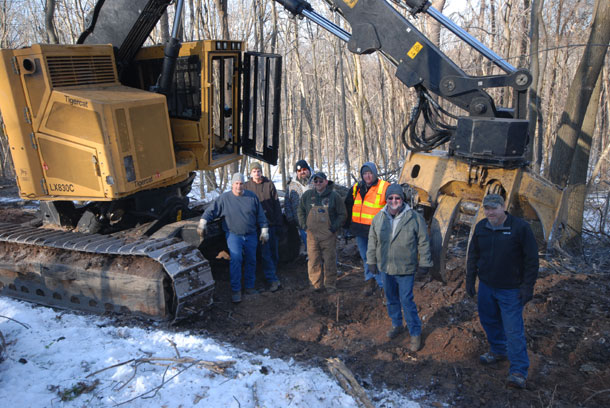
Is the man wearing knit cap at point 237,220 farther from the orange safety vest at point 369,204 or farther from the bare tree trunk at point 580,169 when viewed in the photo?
the bare tree trunk at point 580,169

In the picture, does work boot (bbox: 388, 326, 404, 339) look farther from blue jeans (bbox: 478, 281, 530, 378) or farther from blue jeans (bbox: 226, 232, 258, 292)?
blue jeans (bbox: 226, 232, 258, 292)

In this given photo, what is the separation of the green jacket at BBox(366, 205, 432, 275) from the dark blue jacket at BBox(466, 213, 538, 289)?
624mm

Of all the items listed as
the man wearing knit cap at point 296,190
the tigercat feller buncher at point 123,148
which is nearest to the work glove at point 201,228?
the tigercat feller buncher at point 123,148

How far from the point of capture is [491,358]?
4.25 metres

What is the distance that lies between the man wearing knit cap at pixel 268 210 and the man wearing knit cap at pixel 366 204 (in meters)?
1.06

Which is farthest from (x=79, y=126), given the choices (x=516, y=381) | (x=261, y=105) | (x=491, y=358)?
(x=516, y=381)

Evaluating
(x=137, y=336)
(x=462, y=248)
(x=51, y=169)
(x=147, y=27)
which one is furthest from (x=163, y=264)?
(x=462, y=248)

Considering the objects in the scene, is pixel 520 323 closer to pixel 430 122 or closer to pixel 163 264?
pixel 430 122

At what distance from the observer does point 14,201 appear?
10.5m

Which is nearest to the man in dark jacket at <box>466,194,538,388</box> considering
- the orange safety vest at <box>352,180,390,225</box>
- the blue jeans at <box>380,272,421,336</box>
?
the blue jeans at <box>380,272,421,336</box>

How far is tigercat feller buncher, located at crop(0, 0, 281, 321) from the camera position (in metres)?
4.71

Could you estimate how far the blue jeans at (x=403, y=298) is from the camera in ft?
14.9

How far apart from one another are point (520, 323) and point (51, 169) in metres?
4.99

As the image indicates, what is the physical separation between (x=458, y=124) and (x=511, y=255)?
1.66m
